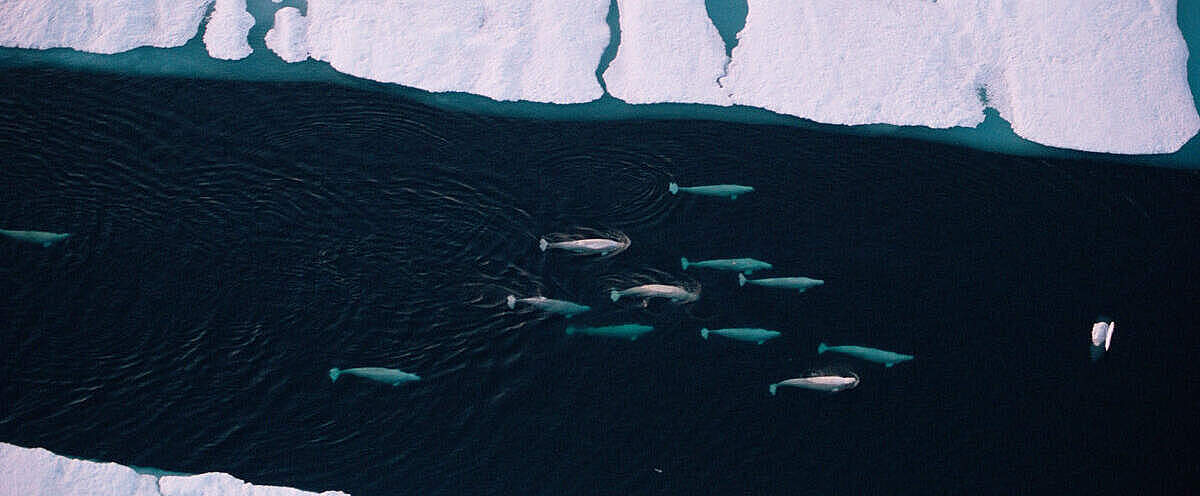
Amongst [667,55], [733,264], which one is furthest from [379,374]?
[667,55]

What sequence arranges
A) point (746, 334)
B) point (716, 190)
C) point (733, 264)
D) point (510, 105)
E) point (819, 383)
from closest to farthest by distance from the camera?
point (819, 383), point (746, 334), point (733, 264), point (716, 190), point (510, 105)

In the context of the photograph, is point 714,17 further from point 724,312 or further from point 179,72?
point 179,72

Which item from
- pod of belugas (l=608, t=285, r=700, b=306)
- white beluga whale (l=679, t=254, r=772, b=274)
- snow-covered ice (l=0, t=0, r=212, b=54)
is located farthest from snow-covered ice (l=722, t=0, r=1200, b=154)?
snow-covered ice (l=0, t=0, r=212, b=54)

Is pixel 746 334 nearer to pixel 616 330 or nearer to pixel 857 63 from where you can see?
pixel 616 330

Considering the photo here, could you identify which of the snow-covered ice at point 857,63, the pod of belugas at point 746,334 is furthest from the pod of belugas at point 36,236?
the snow-covered ice at point 857,63

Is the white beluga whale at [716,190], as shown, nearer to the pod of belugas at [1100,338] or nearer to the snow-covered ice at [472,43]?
the snow-covered ice at [472,43]

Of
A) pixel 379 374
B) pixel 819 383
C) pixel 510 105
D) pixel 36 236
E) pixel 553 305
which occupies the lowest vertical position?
pixel 379 374

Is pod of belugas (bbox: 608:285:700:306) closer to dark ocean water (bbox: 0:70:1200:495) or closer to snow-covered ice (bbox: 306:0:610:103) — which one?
dark ocean water (bbox: 0:70:1200:495)
